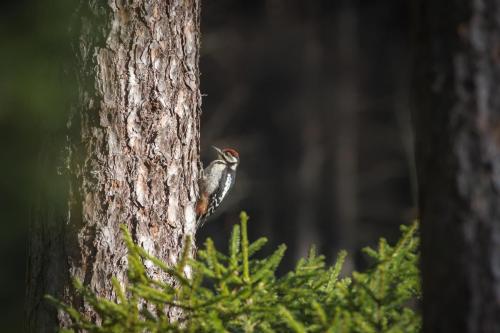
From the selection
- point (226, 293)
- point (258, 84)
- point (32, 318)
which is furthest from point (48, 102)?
point (258, 84)

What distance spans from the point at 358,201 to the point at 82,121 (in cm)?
808

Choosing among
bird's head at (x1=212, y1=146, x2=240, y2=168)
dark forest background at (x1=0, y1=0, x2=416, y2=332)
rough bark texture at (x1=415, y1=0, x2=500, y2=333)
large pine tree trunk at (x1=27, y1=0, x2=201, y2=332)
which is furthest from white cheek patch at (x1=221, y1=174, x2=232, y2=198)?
dark forest background at (x1=0, y1=0, x2=416, y2=332)

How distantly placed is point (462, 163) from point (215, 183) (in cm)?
252

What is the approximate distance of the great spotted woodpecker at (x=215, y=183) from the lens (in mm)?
3527

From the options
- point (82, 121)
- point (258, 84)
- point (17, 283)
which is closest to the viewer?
point (82, 121)

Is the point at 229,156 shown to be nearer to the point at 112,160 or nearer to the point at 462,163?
the point at 112,160

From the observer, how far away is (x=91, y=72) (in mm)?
2523

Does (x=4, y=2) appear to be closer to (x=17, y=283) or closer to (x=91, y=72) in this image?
(x=17, y=283)

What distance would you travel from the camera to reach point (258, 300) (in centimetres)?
202

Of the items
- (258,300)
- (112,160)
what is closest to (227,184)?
(112,160)

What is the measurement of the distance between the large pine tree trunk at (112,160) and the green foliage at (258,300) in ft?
Result: 1.64

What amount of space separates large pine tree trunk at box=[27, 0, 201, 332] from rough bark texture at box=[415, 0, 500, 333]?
118 centimetres

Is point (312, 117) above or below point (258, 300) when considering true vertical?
above

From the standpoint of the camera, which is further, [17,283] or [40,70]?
[17,283]
